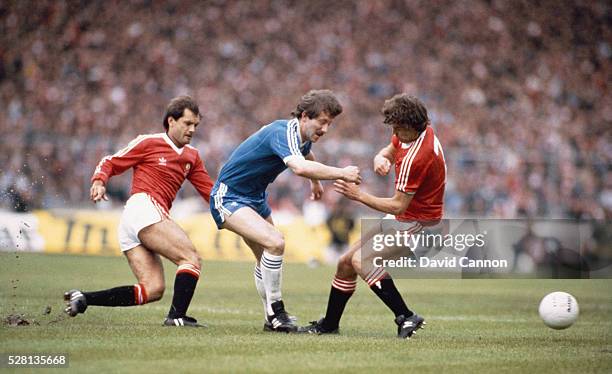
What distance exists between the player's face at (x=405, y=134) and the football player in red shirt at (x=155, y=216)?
2.14m

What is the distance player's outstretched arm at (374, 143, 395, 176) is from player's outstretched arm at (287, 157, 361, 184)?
56 cm

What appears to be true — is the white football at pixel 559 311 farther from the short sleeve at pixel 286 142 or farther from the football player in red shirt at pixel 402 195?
the short sleeve at pixel 286 142

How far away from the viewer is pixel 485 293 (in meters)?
16.0

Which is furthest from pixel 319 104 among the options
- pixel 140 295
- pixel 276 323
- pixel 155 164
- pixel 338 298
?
pixel 140 295

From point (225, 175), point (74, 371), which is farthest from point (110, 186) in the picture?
point (74, 371)

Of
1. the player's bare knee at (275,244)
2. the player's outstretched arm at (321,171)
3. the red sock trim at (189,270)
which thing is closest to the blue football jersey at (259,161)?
the player's outstretched arm at (321,171)

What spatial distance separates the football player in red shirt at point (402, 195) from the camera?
8539 mm

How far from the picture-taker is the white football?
30.2 feet

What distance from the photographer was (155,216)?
9414 mm

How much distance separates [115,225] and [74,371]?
16.1 meters

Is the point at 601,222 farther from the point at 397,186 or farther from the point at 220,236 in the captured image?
the point at 397,186

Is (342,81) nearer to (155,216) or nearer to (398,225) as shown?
(155,216)

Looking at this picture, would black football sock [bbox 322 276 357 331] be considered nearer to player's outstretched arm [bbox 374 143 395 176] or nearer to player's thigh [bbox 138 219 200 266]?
player's outstretched arm [bbox 374 143 395 176]

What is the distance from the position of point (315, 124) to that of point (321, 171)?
740mm
